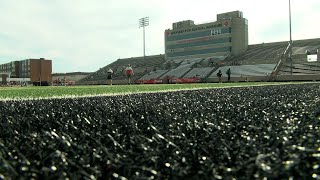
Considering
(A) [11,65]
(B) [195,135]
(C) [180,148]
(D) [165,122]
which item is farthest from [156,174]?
(A) [11,65]

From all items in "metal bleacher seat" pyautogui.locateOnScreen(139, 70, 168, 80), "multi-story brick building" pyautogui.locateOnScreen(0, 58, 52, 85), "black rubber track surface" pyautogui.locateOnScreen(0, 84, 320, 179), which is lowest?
"black rubber track surface" pyautogui.locateOnScreen(0, 84, 320, 179)

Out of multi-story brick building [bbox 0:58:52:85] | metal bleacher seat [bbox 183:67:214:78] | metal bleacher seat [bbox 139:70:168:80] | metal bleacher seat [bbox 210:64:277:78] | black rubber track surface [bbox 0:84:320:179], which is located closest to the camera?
black rubber track surface [bbox 0:84:320:179]

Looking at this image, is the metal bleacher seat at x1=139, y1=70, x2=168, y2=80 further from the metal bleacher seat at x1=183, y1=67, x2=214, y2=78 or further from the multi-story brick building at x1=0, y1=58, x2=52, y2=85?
the multi-story brick building at x1=0, y1=58, x2=52, y2=85

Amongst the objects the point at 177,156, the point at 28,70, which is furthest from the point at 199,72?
the point at 28,70

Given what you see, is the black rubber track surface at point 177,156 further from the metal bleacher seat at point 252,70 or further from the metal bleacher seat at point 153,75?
the metal bleacher seat at point 153,75

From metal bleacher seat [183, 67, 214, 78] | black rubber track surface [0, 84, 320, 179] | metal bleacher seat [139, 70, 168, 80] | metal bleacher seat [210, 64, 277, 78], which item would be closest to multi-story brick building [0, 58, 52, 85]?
metal bleacher seat [139, 70, 168, 80]

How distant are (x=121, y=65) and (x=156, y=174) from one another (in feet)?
366

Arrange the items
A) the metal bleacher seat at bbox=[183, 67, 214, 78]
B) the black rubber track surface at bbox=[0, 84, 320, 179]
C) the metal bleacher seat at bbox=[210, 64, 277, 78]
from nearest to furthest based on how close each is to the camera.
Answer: the black rubber track surface at bbox=[0, 84, 320, 179]
the metal bleacher seat at bbox=[210, 64, 277, 78]
the metal bleacher seat at bbox=[183, 67, 214, 78]

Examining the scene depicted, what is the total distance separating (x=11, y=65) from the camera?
6850 inches

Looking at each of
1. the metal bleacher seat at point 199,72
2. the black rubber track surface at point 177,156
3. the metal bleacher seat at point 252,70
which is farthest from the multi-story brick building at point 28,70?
the black rubber track surface at point 177,156

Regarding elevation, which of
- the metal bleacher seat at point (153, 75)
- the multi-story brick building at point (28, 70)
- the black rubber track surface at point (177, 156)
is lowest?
the black rubber track surface at point (177, 156)

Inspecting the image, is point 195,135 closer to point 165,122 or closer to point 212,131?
point 212,131

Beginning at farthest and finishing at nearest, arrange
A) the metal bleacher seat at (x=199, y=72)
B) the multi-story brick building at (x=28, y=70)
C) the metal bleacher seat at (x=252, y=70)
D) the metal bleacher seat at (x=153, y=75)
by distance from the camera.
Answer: the multi-story brick building at (x=28, y=70)
the metal bleacher seat at (x=153, y=75)
the metal bleacher seat at (x=199, y=72)
the metal bleacher seat at (x=252, y=70)

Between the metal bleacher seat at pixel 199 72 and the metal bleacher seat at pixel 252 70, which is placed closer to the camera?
the metal bleacher seat at pixel 252 70
